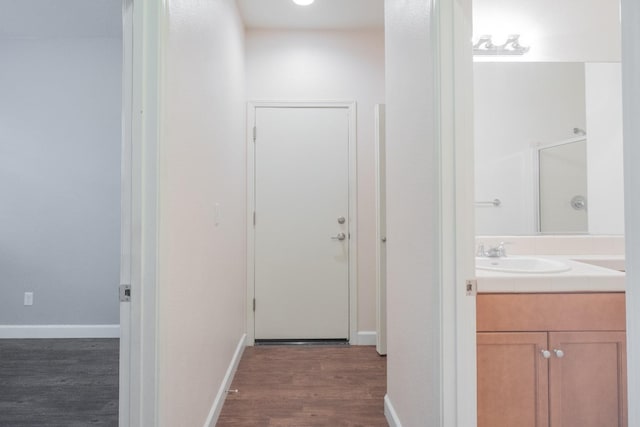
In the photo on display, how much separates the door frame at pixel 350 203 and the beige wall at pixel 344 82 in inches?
1.5

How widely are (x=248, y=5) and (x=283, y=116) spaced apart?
32.6 inches

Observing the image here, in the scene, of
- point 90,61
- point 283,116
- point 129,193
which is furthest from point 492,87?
point 90,61

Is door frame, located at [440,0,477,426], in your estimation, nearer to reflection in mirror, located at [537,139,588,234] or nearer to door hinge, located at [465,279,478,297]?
door hinge, located at [465,279,478,297]

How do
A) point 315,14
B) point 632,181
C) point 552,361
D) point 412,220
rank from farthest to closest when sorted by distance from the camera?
1. point 315,14
2. point 412,220
3. point 552,361
4. point 632,181

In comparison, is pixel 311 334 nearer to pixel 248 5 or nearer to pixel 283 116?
pixel 283 116

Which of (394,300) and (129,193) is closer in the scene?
(129,193)

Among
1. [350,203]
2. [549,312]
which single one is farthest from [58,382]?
[549,312]

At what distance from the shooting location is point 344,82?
294 centimetres

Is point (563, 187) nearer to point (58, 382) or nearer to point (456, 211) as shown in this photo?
point (456, 211)

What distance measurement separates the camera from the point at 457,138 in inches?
43.7

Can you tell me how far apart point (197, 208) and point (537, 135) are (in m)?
1.89

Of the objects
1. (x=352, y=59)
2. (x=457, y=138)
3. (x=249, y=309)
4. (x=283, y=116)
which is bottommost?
(x=249, y=309)

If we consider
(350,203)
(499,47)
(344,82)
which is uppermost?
(344,82)

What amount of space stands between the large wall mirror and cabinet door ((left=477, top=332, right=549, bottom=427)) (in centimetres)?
80
